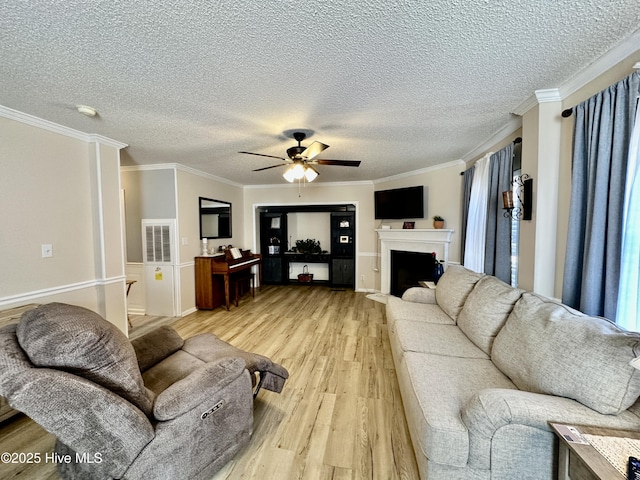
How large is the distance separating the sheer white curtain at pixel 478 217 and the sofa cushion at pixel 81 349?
3415 millimetres

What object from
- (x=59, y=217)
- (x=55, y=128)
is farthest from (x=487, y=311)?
(x=55, y=128)

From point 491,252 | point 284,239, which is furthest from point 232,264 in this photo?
point 491,252

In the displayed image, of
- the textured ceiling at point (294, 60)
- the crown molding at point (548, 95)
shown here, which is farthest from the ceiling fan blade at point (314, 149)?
the crown molding at point (548, 95)

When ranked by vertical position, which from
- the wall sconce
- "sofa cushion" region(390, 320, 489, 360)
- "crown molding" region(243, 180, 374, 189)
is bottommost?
"sofa cushion" region(390, 320, 489, 360)

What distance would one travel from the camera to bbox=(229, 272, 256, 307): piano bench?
4594mm

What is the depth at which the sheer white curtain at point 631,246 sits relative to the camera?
1.39 meters

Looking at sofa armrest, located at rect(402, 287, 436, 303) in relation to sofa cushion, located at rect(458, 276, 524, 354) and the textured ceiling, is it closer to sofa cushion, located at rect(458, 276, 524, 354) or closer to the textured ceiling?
sofa cushion, located at rect(458, 276, 524, 354)

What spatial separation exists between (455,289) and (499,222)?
2.76 ft

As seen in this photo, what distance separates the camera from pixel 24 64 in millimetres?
1525

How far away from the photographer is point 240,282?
5137 millimetres

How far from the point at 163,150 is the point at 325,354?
3206 mm

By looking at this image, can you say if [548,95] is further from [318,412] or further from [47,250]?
[47,250]

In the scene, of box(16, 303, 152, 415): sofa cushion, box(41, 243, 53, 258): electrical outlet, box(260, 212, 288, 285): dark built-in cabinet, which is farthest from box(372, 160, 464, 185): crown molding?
box(41, 243, 53, 258): electrical outlet

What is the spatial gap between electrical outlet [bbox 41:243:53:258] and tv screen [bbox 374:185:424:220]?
4664 mm
